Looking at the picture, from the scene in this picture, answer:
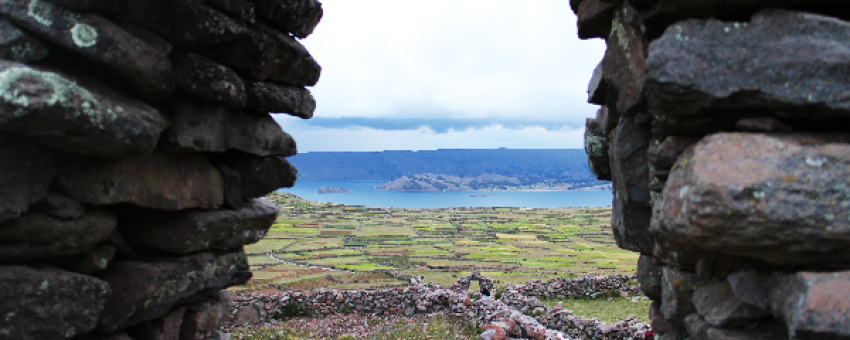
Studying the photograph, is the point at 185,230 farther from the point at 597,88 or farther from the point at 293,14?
the point at 597,88

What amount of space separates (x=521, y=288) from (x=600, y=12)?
80.4 ft

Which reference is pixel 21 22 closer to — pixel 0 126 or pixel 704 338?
pixel 0 126

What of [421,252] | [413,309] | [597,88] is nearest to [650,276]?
[597,88]

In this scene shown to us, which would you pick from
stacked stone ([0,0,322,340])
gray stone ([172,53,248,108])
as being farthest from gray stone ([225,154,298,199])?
gray stone ([172,53,248,108])

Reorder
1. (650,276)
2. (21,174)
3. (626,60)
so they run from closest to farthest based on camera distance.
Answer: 1. (21,174)
2. (626,60)
3. (650,276)

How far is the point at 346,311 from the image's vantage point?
22.5 metres

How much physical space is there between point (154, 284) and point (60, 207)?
2.56 m

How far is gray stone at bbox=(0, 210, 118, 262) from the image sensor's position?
8.19 m

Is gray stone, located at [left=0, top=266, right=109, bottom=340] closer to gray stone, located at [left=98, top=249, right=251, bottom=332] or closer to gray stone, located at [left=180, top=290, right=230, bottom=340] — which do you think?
gray stone, located at [left=98, top=249, right=251, bottom=332]

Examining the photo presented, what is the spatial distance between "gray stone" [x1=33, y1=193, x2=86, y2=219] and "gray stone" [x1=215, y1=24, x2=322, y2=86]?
4.19 m

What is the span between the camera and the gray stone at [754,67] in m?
5.79

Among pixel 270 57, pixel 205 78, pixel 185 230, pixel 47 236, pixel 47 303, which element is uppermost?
pixel 270 57

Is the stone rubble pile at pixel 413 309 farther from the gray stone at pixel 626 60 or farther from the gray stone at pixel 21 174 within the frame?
the gray stone at pixel 21 174

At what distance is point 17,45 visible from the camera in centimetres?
775
